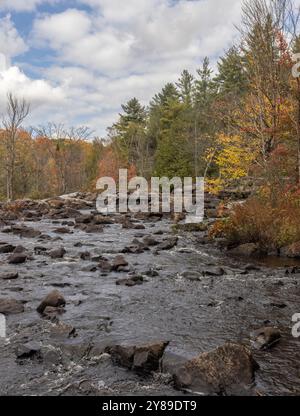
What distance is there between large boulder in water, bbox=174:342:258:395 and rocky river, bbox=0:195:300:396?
0.01 m

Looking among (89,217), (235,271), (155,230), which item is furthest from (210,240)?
(89,217)

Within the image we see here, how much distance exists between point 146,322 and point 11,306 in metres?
2.52

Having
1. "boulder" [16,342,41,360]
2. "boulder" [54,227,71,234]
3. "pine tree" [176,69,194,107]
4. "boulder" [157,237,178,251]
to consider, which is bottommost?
"boulder" [16,342,41,360]

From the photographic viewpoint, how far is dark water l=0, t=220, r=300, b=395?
521 centimetres

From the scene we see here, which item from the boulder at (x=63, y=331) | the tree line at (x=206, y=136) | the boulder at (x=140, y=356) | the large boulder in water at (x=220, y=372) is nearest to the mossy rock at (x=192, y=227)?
the tree line at (x=206, y=136)

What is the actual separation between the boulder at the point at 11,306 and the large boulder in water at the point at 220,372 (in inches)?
145

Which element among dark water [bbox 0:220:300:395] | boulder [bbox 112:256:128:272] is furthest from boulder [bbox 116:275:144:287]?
boulder [bbox 112:256:128:272]

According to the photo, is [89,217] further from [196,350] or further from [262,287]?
[196,350]

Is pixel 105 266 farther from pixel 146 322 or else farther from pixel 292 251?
pixel 292 251

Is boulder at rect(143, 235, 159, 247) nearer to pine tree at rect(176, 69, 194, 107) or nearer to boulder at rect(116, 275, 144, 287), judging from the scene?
boulder at rect(116, 275, 144, 287)

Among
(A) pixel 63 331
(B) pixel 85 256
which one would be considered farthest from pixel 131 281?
(B) pixel 85 256

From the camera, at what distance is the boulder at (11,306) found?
762cm

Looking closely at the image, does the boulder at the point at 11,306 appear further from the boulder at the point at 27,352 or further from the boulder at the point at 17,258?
the boulder at the point at 17,258
